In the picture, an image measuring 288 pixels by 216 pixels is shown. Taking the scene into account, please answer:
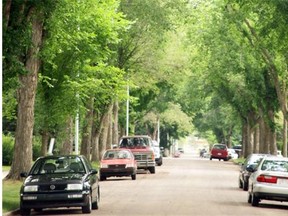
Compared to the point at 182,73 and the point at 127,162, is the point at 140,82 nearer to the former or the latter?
the point at 182,73

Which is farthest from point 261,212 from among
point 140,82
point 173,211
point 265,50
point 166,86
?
point 166,86

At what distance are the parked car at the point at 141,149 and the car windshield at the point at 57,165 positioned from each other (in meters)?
23.6

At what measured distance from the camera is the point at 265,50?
49.4 metres

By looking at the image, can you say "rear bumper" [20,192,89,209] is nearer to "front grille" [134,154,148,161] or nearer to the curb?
the curb

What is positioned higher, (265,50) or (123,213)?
(265,50)

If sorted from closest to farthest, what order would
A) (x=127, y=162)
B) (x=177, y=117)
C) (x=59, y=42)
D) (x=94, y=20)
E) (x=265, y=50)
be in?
(x=59, y=42), (x=94, y=20), (x=127, y=162), (x=265, y=50), (x=177, y=117)

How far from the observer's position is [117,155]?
4119 cm

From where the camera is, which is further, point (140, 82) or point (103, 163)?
point (140, 82)

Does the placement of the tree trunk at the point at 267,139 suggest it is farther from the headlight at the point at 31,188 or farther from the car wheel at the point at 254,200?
the headlight at the point at 31,188

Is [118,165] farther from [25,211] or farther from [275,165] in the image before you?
[25,211]

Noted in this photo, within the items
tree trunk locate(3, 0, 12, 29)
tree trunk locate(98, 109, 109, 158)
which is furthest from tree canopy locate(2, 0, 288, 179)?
tree trunk locate(98, 109, 109, 158)

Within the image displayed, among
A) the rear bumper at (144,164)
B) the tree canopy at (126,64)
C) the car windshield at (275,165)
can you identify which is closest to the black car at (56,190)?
the tree canopy at (126,64)

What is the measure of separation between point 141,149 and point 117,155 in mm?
6468

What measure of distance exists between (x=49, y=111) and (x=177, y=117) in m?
64.6
